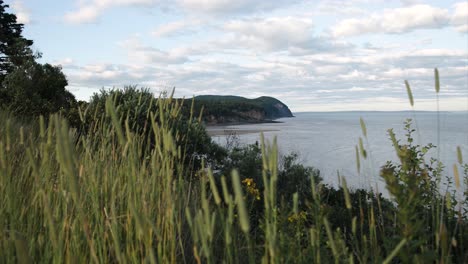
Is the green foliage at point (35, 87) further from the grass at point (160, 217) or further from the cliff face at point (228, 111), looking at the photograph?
the grass at point (160, 217)

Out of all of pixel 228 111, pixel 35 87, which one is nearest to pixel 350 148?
A: pixel 35 87

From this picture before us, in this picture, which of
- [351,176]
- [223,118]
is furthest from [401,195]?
[223,118]

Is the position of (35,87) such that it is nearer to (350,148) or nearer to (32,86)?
(32,86)

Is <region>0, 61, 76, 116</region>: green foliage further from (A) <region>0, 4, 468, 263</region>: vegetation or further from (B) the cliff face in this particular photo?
(B) the cliff face

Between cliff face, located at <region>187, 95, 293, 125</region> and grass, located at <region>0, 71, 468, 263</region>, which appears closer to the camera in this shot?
grass, located at <region>0, 71, 468, 263</region>

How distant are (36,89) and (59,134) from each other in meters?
21.4

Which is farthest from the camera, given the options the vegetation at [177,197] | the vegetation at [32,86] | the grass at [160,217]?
the vegetation at [32,86]

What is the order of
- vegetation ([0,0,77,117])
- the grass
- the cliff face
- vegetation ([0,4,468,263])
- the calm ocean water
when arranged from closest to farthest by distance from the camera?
the grass, vegetation ([0,4,468,263]), the calm ocean water, vegetation ([0,0,77,117]), the cliff face

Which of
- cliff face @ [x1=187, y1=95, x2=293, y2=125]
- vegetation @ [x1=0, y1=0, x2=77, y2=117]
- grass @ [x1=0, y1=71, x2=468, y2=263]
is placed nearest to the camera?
grass @ [x1=0, y1=71, x2=468, y2=263]

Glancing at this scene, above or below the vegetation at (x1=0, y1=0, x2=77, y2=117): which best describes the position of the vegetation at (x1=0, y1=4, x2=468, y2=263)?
below

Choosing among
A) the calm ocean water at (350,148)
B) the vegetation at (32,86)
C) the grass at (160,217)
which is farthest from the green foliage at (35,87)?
the grass at (160,217)

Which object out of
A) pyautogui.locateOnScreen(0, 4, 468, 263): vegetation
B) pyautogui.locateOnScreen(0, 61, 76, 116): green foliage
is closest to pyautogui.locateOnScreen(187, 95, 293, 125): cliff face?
pyautogui.locateOnScreen(0, 61, 76, 116): green foliage

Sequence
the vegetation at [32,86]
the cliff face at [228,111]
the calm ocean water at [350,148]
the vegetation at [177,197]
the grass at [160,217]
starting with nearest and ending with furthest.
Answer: the grass at [160,217], the vegetation at [177,197], the calm ocean water at [350,148], the vegetation at [32,86], the cliff face at [228,111]

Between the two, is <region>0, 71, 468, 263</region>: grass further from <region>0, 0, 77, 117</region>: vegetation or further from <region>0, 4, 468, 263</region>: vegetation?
<region>0, 0, 77, 117</region>: vegetation
